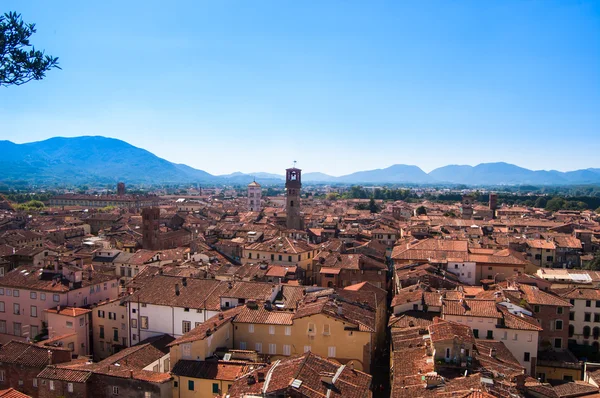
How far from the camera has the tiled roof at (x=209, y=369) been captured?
23688 millimetres

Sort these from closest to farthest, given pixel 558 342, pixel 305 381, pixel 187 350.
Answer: pixel 305 381, pixel 187 350, pixel 558 342

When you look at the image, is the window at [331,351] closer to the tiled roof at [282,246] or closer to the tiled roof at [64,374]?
the tiled roof at [64,374]

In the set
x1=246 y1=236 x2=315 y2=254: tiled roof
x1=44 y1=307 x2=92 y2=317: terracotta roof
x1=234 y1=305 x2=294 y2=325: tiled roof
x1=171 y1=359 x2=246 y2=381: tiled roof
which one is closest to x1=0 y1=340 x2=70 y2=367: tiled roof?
x1=44 y1=307 x2=92 y2=317: terracotta roof

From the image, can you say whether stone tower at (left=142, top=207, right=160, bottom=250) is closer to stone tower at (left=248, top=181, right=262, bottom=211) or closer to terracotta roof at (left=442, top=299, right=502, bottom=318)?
terracotta roof at (left=442, top=299, right=502, bottom=318)

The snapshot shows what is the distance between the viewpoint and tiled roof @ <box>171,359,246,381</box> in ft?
77.7

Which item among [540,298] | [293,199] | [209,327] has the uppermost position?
[293,199]

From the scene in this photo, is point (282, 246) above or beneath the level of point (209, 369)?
above

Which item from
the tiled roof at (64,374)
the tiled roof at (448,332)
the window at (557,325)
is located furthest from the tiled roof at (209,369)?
the window at (557,325)

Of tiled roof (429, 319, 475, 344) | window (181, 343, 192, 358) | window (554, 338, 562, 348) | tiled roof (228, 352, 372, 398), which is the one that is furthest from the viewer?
window (554, 338, 562, 348)

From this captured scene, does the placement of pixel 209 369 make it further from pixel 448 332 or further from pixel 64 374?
pixel 448 332

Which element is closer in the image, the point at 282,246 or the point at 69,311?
the point at 69,311

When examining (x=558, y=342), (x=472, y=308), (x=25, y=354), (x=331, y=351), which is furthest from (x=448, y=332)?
(x=25, y=354)

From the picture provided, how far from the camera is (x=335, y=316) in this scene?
28094 millimetres

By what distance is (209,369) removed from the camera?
24.5 metres
